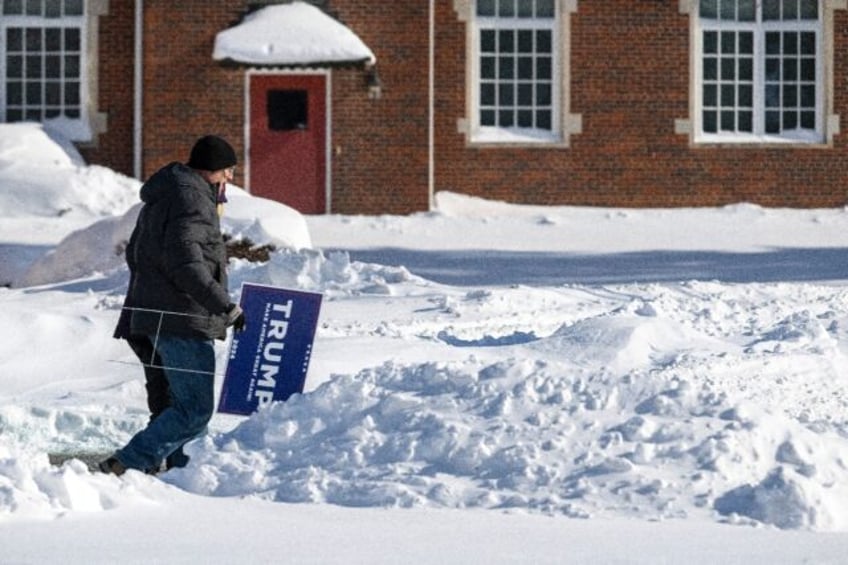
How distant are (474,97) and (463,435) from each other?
1643cm

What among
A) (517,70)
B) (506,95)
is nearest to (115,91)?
(506,95)

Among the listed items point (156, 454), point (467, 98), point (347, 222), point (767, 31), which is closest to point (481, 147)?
point (467, 98)

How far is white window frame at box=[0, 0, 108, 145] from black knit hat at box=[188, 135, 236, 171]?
16.2m

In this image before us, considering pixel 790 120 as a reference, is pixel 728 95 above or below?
above

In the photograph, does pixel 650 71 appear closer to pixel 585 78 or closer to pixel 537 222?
pixel 585 78

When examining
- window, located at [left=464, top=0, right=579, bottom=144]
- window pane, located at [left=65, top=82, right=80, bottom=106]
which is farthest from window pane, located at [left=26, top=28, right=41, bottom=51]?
window, located at [left=464, top=0, right=579, bottom=144]

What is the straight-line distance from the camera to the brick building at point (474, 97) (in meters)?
23.6

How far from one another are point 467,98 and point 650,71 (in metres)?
2.48

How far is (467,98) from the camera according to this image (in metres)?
24.2

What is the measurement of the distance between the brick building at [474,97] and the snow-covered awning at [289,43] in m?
0.10

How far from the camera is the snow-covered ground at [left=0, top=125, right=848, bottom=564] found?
696 centimetres

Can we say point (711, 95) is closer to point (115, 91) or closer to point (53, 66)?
point (115, 91)

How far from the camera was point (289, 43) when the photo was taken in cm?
2303

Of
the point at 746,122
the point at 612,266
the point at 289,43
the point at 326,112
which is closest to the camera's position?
the point at 612,266
